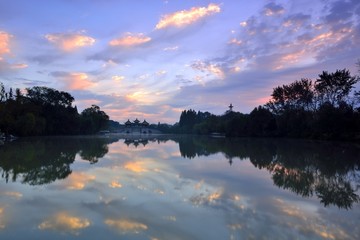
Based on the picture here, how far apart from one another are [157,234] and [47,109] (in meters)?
74.2

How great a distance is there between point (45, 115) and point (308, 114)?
50.3 m

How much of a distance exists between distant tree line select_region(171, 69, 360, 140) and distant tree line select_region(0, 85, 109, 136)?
35385 millimetres

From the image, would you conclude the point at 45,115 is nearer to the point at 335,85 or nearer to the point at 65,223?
the point at 335,85

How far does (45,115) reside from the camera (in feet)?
238

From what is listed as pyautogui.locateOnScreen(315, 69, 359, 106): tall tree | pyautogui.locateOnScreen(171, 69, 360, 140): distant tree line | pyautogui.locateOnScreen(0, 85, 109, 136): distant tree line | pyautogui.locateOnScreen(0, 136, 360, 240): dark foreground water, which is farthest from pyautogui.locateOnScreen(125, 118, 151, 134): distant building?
pyautogui.locateOnScreen(0, 136, 360, 240): dark foreground water

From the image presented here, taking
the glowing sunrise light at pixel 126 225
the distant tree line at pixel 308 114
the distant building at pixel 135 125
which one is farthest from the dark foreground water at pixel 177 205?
the distant building at pixel 135 125

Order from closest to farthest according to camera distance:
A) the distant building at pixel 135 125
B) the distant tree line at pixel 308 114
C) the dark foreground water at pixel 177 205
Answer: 1. the dark foreground water at pixel 177 205
2. the distant tree line at pixel 308 114
3. the distant building at pixel 135 125

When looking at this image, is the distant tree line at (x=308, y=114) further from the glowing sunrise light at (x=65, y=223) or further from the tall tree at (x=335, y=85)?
the glowing sunrise light at (x=65, y=223)

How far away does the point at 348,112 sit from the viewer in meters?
42.8

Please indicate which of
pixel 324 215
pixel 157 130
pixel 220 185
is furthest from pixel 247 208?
pixel 157 130

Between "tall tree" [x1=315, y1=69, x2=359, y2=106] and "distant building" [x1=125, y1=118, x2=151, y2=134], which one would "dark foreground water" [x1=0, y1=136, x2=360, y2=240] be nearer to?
"tall tree" [x1=315, y1=69, x2=359, y2=106]

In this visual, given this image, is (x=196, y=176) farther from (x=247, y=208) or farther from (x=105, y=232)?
(x=105, y=232)

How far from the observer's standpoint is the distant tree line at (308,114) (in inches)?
1670

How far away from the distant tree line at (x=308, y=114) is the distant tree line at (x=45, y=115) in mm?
35385
